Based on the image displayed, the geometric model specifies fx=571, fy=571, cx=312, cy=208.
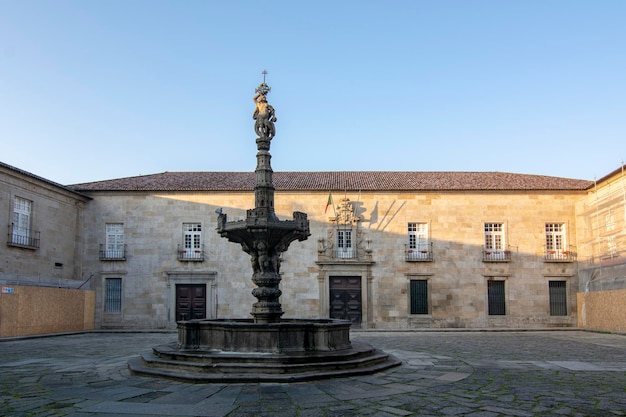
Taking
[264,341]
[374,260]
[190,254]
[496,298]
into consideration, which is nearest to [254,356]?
[264,341]

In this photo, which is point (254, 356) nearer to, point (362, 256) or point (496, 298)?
point (362, 256)

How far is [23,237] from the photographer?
70.8 ft

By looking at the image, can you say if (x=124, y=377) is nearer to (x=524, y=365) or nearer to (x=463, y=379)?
(x=463, y=379)

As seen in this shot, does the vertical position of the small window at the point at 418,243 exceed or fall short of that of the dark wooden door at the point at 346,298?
it exceeds it

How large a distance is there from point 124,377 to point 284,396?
10.8 ft

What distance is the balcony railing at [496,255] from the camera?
25.2 metres

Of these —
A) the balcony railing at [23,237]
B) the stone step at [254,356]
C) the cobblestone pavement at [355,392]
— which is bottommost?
the cobblestone pavement at [355,392]

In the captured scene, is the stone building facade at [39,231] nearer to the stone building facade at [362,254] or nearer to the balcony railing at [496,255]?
the stone building facade at [362,254]

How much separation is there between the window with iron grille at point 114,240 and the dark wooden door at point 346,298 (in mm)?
9570

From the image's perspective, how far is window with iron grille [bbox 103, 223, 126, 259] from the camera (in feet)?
83.6

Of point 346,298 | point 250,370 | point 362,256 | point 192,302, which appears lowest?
point 250,370

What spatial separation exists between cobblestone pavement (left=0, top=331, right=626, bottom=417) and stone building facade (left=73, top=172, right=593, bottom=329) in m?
12.8

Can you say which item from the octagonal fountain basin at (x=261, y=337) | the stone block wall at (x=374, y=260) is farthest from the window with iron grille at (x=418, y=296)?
the octagonal fountain basin at (x=261, y=337)

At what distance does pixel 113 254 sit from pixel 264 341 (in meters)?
17.5
